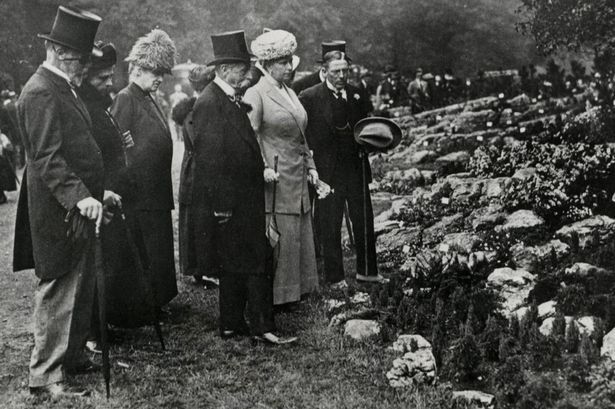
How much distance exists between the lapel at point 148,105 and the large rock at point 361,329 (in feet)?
6.87

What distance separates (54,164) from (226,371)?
1.73 metres

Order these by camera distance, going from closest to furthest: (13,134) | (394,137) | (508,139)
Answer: (394,137) → (508,139) → (13,134)

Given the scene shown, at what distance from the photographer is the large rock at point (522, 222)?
7402 millimetres

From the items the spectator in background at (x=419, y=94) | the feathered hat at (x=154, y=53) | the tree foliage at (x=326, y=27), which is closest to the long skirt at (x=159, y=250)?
the feathered hat at (x=154, y=53)

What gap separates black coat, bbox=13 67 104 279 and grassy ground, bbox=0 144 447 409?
0.84 m

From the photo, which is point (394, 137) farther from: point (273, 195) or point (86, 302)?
point (86, 302)

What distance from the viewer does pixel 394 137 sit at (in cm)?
714

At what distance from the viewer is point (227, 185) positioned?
5242 mm

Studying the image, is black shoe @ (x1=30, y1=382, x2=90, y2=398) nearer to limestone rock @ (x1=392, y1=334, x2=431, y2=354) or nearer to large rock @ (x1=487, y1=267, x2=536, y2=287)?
limestone rock @ (x1=392, y1=334, x2=431, y2=354)

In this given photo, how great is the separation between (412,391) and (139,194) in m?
2.65

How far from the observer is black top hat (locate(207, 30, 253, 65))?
205 inches

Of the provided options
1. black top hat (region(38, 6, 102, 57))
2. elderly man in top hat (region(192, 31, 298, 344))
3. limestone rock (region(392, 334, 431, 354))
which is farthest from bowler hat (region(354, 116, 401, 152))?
black top hat (region(38, 6, 102, 57))

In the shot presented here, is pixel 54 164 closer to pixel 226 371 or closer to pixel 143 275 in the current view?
pixel 143 275

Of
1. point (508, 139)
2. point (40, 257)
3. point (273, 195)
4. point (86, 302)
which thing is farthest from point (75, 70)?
point (508, 139)
